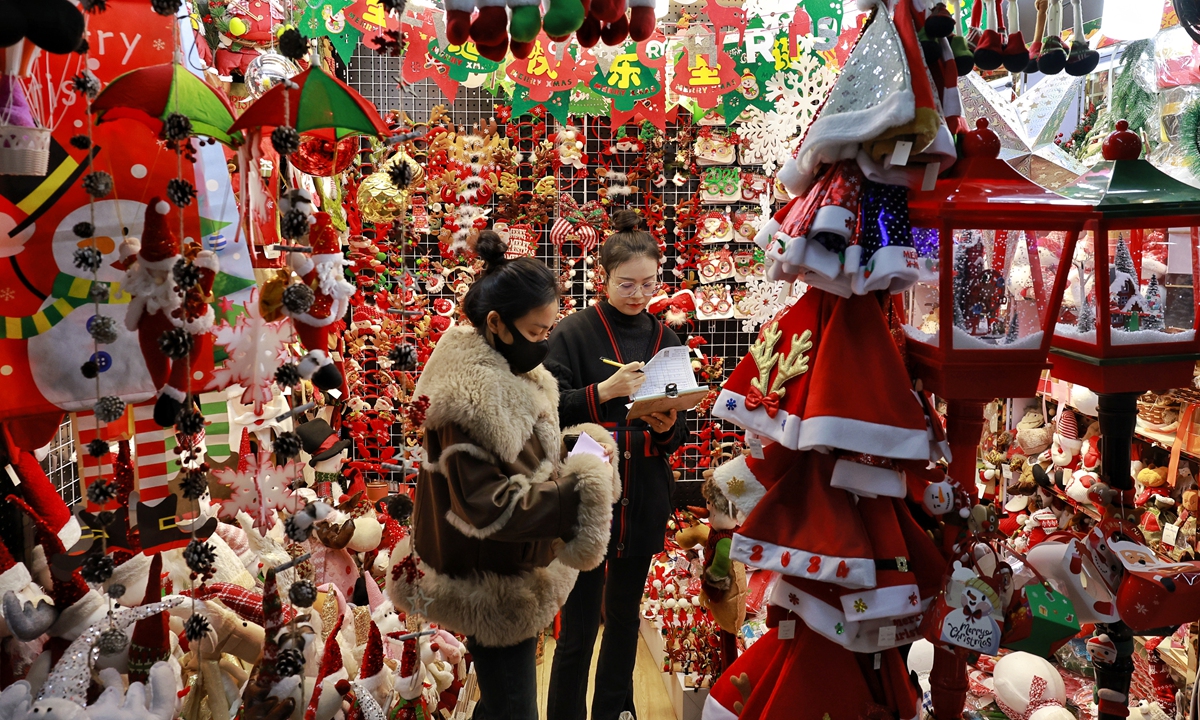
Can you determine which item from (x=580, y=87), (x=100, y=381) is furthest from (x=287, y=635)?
(x=580, y=87)

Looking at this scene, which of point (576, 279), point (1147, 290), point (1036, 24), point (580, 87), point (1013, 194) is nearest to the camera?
point (1013, 194)

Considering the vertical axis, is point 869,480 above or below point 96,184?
below

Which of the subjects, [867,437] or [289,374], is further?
[867,437]

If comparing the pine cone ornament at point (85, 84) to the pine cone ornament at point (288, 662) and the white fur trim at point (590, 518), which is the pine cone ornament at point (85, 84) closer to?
the pine cone ornament at point (288, 662)

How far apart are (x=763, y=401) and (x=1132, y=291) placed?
0.73 metres

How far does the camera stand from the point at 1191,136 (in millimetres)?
1931

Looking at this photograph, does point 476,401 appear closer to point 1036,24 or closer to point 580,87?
point 1036,24

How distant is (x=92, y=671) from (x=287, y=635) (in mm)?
292

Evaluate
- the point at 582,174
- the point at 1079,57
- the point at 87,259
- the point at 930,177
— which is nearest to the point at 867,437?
the point at 930,177

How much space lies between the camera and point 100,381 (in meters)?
1.38

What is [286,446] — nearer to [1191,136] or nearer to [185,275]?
[185,275]

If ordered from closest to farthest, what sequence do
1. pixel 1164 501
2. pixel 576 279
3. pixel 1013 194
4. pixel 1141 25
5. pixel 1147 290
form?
1. pixel 1013 194
2. pixel 1147 290
3. pixel 1141 25
4. pixel 1164 501
5. pixel 576 279

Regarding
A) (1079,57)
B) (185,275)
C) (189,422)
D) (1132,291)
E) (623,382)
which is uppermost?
(1079,57)

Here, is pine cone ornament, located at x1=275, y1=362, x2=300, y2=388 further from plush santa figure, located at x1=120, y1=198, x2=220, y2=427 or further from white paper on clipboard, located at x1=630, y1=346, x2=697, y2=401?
white paper on clipboard, located at x1=630, y1=346, x2=697, y2=401
